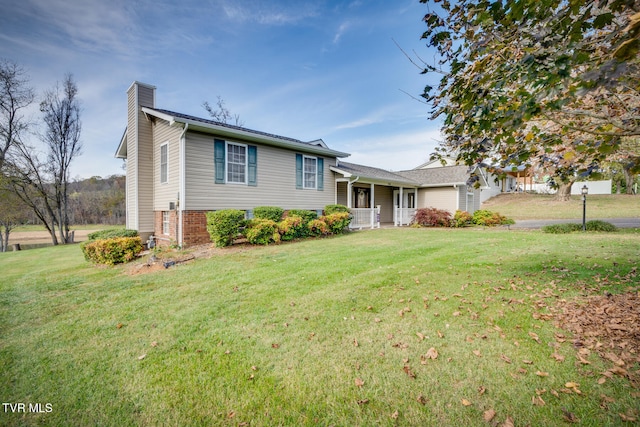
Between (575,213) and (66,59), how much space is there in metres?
34.4

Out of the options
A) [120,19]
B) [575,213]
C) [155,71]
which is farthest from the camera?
[575,213]

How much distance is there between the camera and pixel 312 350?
303 cm

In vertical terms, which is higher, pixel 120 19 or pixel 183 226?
pixel 120 19

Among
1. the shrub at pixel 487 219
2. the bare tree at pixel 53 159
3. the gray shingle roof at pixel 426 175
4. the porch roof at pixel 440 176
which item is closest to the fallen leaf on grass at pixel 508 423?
the gray shingle roof at pixel 426 175

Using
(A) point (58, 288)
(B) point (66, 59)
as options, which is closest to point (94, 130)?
(B) point (66, 59)

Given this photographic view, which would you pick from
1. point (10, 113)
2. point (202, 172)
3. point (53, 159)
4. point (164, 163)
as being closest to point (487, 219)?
point (202, 172)

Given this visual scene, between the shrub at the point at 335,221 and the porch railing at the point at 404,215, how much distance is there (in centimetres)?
681

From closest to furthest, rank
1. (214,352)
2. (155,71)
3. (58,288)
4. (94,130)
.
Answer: (214,352) < (58,288) < (155,71) < (94,130)

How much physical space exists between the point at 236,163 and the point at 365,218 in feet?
27.3

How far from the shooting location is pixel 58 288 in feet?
18.8

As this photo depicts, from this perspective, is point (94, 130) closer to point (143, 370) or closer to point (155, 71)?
point (155, 71)

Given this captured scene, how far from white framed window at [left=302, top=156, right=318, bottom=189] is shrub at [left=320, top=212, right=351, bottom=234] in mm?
2389

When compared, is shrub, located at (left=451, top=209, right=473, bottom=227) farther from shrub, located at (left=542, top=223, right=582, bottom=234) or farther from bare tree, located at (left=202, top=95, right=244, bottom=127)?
bare tree, located at (left=202, top=95, right=244, bottom=127)

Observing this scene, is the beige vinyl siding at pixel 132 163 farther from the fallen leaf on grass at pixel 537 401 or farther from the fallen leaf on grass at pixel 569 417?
the fallen leaf on grass at pixel 569 417
